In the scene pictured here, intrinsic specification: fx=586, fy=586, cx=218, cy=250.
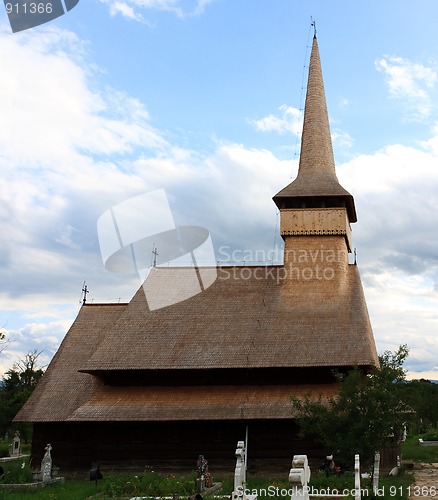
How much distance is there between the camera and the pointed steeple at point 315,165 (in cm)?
2778

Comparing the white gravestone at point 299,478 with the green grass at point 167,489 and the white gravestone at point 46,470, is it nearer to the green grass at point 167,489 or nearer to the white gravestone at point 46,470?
the green grass at point 167,489

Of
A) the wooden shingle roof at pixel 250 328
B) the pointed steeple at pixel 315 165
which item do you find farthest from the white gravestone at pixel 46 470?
the pointed steeple at pixel 315 165

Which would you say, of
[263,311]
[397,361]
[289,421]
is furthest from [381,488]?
[263,311]

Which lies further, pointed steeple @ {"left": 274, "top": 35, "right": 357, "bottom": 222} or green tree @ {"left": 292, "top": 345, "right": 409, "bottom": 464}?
pointed steeple @ {"left": 274, "top": 35, "right": 357, "bottom": 222}

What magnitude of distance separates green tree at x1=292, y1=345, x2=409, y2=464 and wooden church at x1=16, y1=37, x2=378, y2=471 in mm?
3944

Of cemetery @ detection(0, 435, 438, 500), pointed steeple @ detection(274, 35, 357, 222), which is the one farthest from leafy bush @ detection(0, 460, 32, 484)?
pointed steeple @ detection(274, 35, 357, 222)

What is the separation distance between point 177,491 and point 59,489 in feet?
16.4

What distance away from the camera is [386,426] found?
52.9ft

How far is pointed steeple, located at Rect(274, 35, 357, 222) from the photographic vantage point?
27781mm

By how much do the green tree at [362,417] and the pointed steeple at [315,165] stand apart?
1147 centimetres

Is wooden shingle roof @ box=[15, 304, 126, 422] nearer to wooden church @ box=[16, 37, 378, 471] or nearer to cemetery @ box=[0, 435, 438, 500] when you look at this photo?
wooden church @ box=[16, 37, 378, 471]

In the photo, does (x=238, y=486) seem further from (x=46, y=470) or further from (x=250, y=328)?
(x=250, y=328)

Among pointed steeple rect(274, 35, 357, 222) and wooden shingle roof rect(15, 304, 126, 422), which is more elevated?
pointed steeple rect(274, 35, 357, 222)

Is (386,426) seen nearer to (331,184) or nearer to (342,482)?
(342,482)
